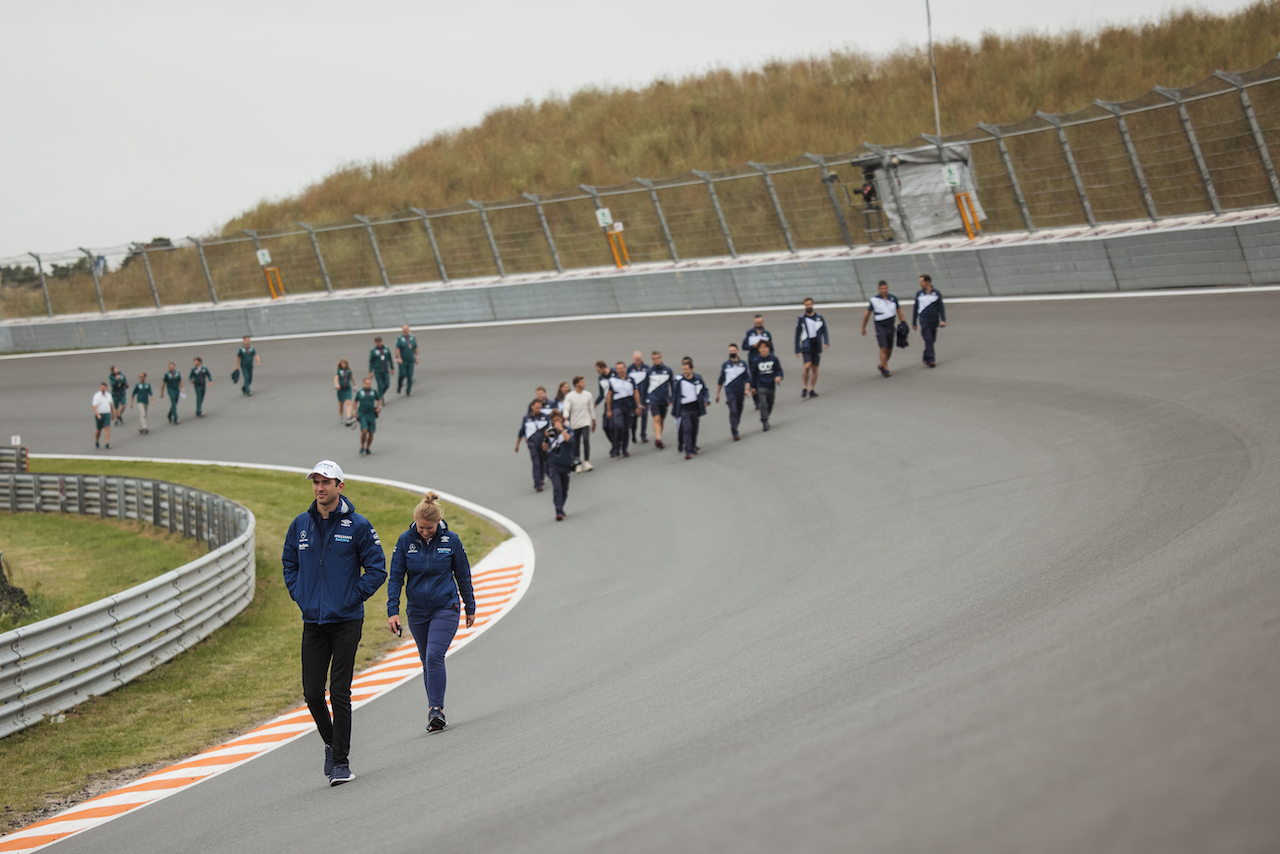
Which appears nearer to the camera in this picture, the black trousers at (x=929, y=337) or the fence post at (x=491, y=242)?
the black trousers at (x=929, y=337)

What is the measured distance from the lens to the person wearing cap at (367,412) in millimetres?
23281

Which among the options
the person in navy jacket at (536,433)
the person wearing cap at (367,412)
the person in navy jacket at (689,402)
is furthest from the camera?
the person wearing cap at (367,412)

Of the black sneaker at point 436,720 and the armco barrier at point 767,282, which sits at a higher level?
the armco barrier at point 767,282

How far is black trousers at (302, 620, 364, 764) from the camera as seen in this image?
22.3 feet

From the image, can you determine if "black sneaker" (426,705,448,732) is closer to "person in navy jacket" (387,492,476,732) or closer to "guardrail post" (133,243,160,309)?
"person in navy jacket" (387,492,476,732)

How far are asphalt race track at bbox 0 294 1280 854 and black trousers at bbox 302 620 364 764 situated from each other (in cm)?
39

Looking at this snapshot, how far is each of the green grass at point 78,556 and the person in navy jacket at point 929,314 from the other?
12.8 metres

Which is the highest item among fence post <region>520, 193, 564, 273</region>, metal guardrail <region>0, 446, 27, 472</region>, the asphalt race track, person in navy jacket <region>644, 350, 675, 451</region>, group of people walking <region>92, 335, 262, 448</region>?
fence post <region>520, 193, 564, 273</region>

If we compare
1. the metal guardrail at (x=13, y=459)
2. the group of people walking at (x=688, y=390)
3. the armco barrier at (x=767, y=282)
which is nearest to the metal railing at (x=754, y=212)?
the armco barrier at (x=767, y=282)

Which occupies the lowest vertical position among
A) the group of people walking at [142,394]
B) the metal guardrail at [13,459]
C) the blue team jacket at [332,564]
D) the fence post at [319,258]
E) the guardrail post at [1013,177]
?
the blue team jacket at [332,564]

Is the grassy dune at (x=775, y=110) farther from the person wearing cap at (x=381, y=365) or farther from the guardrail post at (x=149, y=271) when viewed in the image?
the person wearing cap at (x=381, y=365)

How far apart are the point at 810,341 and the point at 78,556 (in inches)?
526

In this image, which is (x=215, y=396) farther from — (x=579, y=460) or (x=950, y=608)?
(x=950, y=608)

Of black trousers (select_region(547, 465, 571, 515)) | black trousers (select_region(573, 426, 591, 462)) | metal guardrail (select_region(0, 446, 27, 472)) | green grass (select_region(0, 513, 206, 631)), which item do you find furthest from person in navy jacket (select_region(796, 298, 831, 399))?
metal guardrail (select_region(0, 446, 27, 472))
